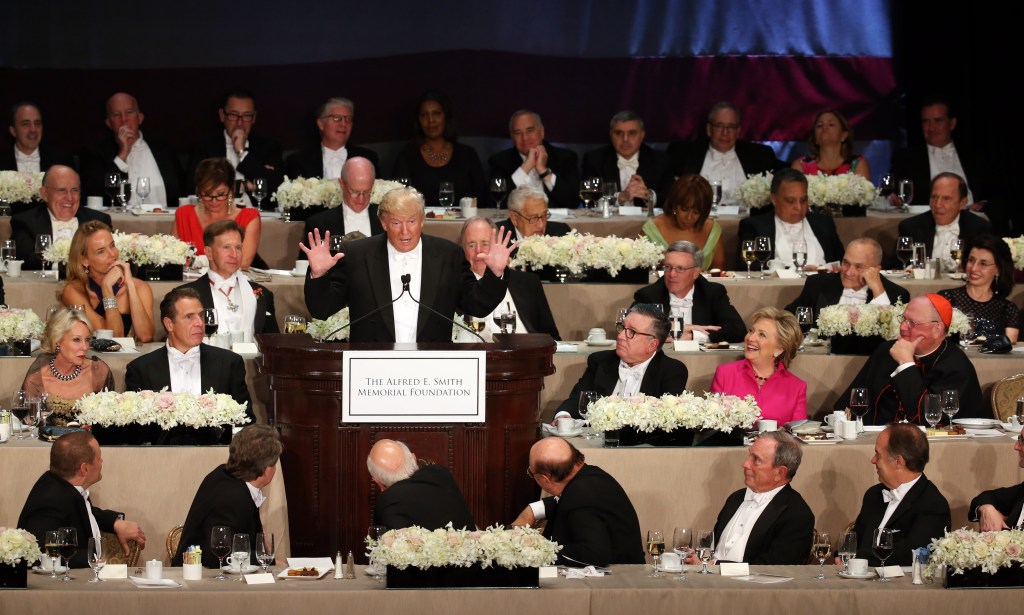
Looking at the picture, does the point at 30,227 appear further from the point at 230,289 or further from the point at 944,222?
the point at 944,222

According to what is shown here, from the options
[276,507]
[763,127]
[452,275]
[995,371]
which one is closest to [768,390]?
[995,371]

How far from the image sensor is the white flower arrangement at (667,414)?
6320 millimetres

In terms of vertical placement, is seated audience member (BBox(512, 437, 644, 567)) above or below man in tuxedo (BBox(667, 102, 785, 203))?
below

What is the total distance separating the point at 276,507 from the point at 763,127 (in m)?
6.85

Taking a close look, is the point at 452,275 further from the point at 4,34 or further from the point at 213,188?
the point at 4,34

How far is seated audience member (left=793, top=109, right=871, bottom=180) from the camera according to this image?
10.3m

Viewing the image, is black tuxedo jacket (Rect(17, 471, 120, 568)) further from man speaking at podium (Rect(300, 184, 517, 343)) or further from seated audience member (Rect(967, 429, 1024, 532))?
seated audience member (Rect(967, 429, 1024, 532))

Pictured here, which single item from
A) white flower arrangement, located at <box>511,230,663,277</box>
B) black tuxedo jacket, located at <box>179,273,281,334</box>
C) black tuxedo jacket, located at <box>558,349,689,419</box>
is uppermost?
white flower arrangement, located at <box>511,230,663,277</box>

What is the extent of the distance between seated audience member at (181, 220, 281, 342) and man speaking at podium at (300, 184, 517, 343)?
1.53 metres

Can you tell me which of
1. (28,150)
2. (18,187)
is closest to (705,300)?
(18,187)

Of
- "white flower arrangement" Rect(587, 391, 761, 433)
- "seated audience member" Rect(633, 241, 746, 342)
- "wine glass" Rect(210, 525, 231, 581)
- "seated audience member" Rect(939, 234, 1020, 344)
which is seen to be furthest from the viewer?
"seated audience member" Rect(939, 234, 1020, 344)

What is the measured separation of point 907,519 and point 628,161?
500cm

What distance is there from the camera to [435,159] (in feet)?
34.4

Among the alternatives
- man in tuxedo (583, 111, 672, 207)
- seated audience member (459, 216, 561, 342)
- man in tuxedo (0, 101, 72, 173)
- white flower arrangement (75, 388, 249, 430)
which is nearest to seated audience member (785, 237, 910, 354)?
seated audience member (459, 216, 561, 342)
